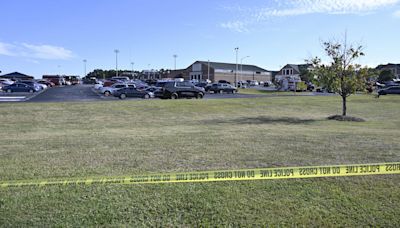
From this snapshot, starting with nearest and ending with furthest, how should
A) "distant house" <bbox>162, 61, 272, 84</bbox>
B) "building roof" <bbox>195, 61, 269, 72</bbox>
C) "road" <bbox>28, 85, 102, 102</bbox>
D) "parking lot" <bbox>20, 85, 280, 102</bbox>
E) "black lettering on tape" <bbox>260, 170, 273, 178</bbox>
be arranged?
"black lettering on tape" <bbox>260, 170, 273, 178</bbox>, "road" <bbox>28, 85, 102, 102</bbox>, "parking lot" <bbox>20, 85, 280, 102</bbox>, "distant house" <bbox>162, 61, 272, 84</bbox>, "building roof" <bbox>195, 61, 269, 72</bbox>

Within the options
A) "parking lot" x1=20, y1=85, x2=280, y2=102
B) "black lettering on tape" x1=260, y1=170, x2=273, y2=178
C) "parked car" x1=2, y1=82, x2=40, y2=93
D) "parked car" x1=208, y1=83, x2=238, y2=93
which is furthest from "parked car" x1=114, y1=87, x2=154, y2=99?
"black lettering on tape" x1=260, y1=170, x2=273, y2=178

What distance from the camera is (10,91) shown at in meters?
43.0

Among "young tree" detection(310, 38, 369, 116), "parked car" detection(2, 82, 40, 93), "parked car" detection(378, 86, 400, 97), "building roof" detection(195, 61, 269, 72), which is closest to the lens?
"young tree" detection(310, 38, 369, 116)

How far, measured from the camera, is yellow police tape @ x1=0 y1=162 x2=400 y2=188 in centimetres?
448

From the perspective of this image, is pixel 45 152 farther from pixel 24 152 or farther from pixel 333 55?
pixel 333 55

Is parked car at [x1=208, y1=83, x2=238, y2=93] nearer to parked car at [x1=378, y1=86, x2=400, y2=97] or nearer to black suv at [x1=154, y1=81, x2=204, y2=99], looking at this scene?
black suv at [x1=154, y1=81, x2=204, y2=99]

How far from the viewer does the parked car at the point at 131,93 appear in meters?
34.2

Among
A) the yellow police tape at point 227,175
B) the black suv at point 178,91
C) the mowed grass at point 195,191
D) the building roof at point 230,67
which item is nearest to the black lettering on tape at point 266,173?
the yellow police tape at point 227,175

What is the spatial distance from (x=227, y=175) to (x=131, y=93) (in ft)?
101

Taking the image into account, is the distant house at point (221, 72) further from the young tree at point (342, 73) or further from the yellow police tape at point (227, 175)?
the yellow police tape at point (227, 175)

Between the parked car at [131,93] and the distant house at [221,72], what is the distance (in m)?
71.3

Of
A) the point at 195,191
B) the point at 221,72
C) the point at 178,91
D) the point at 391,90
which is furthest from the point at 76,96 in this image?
the point at 221,72

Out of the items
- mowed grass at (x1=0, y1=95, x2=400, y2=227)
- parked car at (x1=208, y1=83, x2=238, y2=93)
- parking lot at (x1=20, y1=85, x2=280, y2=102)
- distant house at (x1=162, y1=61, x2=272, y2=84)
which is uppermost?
distant house at (x1=162, y1=61, x2=272, y2=84)

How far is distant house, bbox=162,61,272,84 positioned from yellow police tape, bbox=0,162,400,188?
101 m
